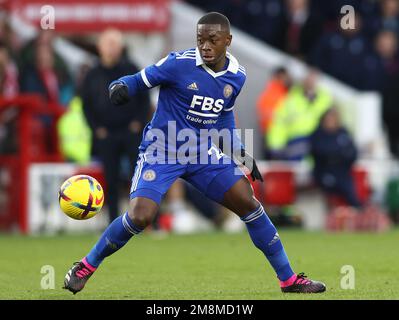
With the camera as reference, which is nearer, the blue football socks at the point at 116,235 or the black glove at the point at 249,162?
the blue football socks at the point at 116,235

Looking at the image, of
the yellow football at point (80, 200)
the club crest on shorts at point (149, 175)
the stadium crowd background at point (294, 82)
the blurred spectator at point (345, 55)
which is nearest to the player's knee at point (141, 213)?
the club crest on shorts at point (149, 175)

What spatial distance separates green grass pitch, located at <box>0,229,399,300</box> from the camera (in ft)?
28.7

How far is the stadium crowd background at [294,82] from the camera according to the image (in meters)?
16.9

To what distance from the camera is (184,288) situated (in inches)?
356

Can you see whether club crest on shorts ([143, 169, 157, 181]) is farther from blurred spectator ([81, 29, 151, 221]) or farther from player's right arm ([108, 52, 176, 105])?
blurred spectator ([81, 29, 151, 221])

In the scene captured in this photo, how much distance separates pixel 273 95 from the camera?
18.6 meters

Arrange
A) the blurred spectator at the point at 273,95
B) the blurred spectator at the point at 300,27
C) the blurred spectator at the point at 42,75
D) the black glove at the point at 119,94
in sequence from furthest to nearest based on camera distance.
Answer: the blurred spectator at the point at 300,27 < the blurred spectator at the point at 273,95 < the blurred spectator at the point at 42,75 < the black glove at the point at 119,94

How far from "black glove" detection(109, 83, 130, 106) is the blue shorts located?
61 cm

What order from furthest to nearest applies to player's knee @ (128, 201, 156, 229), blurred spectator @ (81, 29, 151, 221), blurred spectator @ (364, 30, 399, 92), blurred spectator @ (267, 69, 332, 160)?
blurred spectator @ (364, 30, 399, 92) → blurred spectator @ (267, 69, 332, 160) → blurred spectator @ (81, 29, 151, 221) → player's knee @ (128, 201, 156, 229)

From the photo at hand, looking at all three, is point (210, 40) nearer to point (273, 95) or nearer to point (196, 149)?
point (196, 149)

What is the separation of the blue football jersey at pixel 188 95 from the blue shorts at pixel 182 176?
0.50ft

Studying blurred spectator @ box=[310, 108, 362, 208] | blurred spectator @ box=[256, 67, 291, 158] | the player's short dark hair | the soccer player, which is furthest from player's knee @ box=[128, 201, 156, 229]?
blurred spectator @ box=[256, 67, 291, 158]

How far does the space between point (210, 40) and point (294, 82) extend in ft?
35.9

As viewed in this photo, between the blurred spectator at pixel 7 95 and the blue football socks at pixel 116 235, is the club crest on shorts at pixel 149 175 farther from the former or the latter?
the blurred spectator at pixel 7 95
